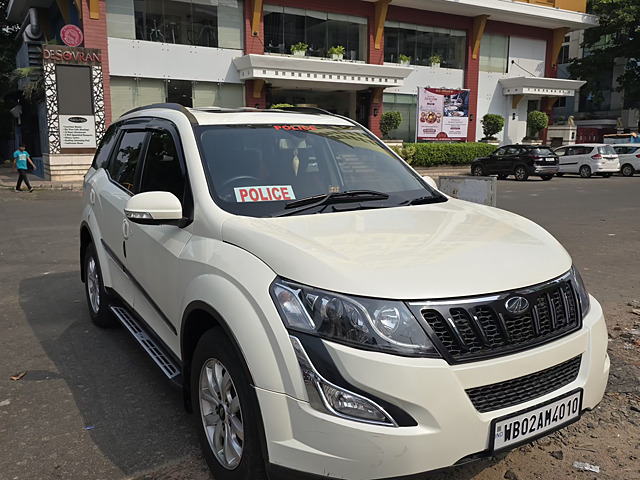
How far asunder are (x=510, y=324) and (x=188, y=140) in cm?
209

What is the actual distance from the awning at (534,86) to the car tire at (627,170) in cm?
713

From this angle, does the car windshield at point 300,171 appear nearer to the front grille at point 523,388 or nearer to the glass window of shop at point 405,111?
the front grille at point 523,388

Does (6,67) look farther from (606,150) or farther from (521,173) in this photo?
(606,150)

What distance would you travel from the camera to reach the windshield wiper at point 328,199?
120 inches

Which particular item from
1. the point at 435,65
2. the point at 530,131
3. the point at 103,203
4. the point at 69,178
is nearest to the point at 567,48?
the point at 530,131

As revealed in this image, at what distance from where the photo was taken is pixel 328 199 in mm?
3186

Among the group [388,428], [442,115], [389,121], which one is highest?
[442,115]

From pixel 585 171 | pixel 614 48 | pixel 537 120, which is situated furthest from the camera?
pixel 614 48

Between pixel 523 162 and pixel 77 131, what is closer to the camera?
pixel 77 131

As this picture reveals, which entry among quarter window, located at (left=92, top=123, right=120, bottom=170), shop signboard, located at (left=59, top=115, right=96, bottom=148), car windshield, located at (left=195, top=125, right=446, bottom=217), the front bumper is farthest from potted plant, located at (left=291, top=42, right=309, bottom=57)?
the front bumper

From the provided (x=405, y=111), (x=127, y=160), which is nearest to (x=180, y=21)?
(x=405, y=111)

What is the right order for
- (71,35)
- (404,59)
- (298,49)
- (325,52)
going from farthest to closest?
(404,59)
(325,52)
(298,49)
(71,35)

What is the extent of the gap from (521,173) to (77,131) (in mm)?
17883

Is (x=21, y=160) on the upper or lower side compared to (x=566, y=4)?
lower
